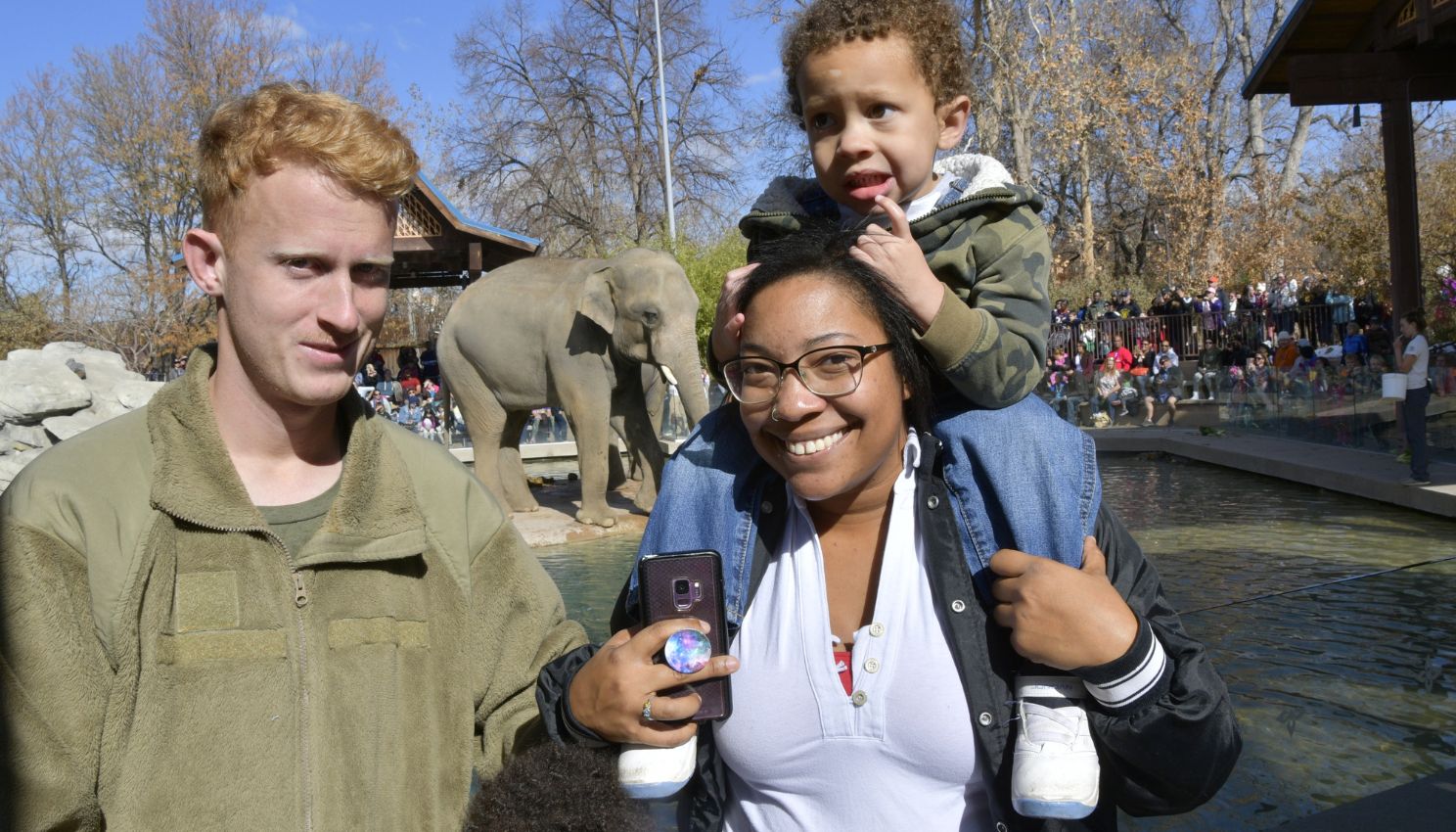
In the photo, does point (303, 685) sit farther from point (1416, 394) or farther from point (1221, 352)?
point (1221, 352)

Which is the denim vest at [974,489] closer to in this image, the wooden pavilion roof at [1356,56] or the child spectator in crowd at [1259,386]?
the wooden pavilion roof at [1356,56]

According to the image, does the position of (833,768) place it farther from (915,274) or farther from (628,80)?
(628,80)

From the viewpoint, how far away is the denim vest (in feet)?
6.86

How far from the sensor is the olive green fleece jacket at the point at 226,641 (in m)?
1.80


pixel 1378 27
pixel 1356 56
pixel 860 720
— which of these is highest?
pixel 1378 27

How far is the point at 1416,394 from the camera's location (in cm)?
1217

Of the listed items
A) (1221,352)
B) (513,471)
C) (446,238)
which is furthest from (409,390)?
(1221,352)

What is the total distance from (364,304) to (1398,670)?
372 centimetres

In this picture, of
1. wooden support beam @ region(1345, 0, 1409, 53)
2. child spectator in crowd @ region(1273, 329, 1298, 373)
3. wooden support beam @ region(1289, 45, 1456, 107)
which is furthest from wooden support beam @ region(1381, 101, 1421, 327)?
child spectator in crowd @ region(1273, 329, 1298, 373)

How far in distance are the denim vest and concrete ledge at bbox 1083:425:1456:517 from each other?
1064 cm

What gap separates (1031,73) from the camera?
32.7 m

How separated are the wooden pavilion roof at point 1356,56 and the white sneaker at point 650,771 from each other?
15666mm

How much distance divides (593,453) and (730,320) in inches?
365

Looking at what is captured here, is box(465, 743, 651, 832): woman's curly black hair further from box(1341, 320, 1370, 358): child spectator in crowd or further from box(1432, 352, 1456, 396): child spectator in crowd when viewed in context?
box(1341, 320, 1370, 358): child spectator in crowd
